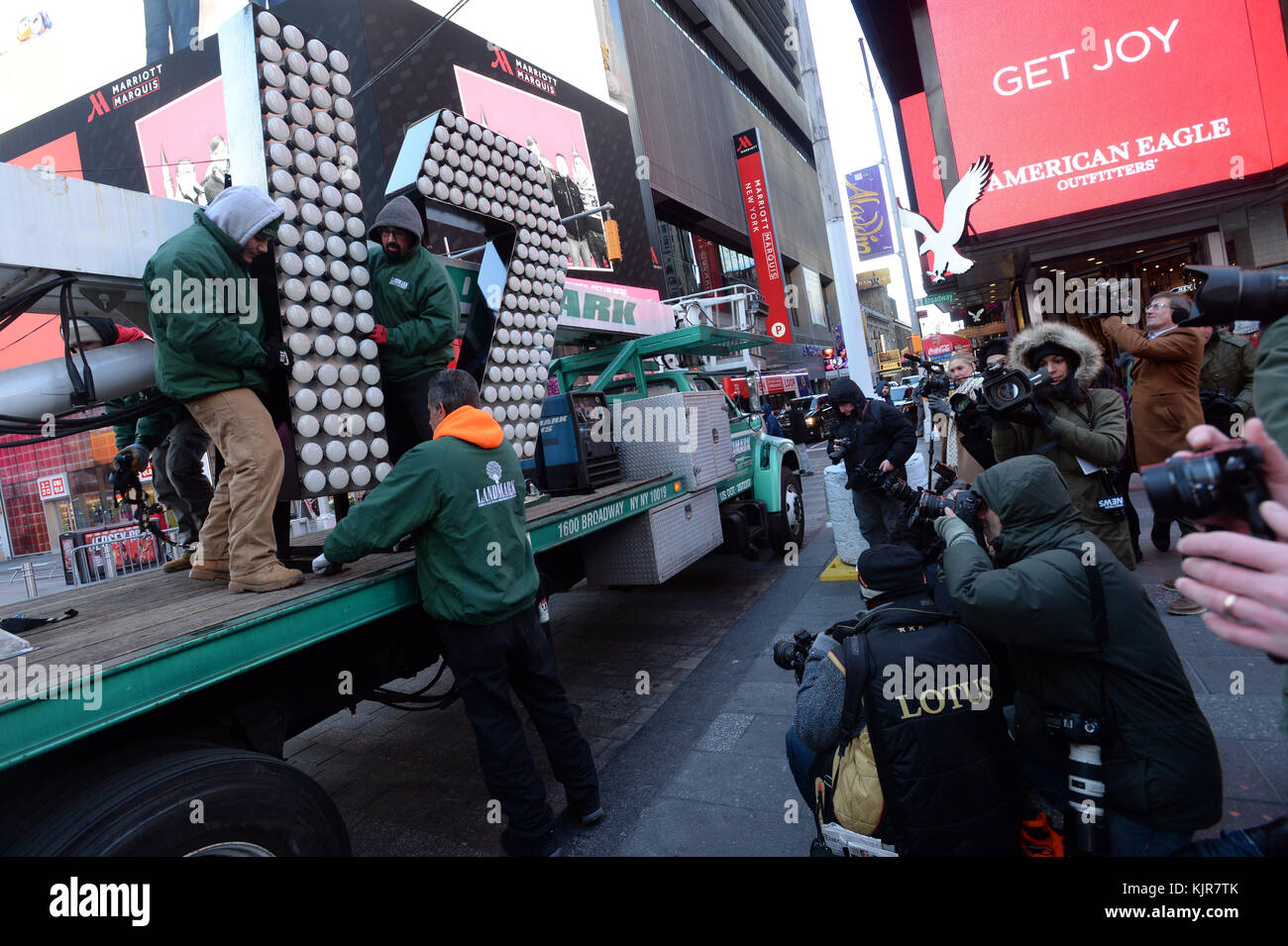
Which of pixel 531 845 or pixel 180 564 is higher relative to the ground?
pixel 180 564

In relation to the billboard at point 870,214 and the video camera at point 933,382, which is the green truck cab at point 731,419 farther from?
the billboard at point 870,214

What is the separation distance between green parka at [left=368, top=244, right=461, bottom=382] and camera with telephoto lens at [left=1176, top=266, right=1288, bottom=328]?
3028 millimetres

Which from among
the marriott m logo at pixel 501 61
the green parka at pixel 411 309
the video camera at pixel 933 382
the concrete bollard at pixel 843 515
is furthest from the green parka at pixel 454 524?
the marriott m logo at pixel 501 61

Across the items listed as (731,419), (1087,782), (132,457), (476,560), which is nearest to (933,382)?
(731,419)

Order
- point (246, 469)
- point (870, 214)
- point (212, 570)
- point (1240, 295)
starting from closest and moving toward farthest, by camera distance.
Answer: point (1240, 295), point (246, 469), point (212, 570), point (870, 214)

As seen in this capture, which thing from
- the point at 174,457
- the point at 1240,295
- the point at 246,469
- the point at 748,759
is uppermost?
the point at 174,457

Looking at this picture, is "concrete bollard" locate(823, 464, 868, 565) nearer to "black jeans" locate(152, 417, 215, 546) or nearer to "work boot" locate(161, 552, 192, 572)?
"black jeans" locate(152, 417, 215, 546)

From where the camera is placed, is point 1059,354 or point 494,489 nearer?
point 494,489

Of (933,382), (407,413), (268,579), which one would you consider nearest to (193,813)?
(268,579)

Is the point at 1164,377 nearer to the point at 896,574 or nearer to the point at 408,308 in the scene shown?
the point at 896,574

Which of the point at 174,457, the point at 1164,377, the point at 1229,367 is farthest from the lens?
the point at 1229,367

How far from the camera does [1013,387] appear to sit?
362cm

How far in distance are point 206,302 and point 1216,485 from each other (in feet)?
10.4
